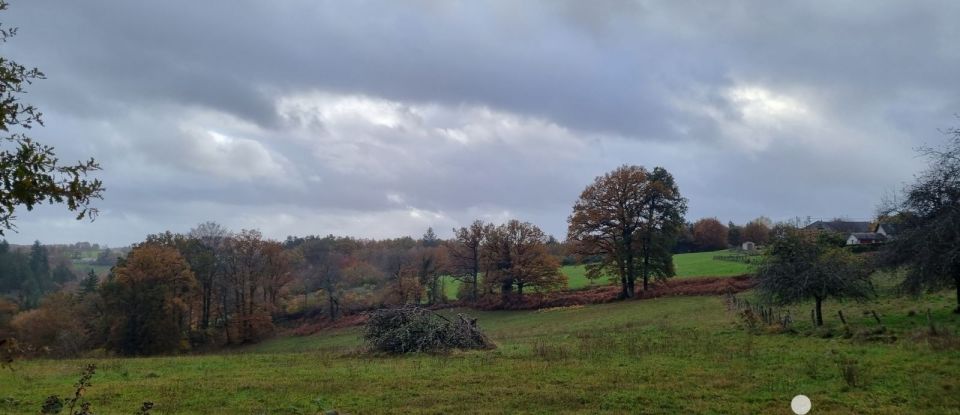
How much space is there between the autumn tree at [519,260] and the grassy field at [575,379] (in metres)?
33.7

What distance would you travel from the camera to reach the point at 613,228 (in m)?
52.5

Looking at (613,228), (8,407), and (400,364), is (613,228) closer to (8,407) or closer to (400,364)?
(400,364)

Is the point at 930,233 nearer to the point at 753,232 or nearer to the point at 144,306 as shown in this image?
the point at 144,306

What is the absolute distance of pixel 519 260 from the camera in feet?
194

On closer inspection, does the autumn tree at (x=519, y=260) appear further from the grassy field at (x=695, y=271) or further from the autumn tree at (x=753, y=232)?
the autumn tree at (x=753, y=232)

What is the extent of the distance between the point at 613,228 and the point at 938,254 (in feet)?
103

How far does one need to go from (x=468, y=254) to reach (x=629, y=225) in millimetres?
20395

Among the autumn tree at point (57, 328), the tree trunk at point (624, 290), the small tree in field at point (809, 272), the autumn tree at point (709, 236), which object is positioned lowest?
the autumn tree at point (57, 328)

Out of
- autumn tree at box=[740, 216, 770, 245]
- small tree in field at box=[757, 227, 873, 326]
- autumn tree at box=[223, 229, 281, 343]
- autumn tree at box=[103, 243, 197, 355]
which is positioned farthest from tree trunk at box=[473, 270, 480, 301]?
autumn tree at box=[740, 216, 770, 245]

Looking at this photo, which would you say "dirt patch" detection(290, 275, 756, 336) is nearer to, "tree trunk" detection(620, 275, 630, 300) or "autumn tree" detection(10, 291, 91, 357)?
"tree trunk" detection(620, 275, 630, 300)

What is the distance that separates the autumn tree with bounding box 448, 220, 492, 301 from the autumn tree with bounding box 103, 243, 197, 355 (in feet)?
90.6

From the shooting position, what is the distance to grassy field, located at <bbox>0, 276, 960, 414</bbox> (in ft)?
38.5

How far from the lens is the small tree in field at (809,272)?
24.4m
